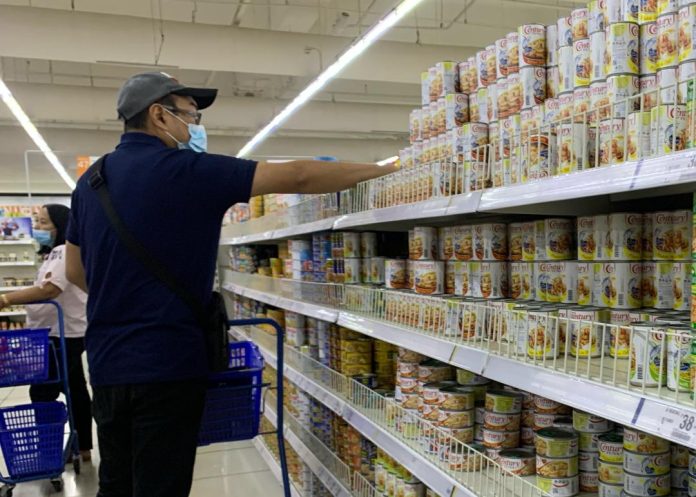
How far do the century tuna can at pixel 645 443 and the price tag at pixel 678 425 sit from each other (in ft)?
1.20

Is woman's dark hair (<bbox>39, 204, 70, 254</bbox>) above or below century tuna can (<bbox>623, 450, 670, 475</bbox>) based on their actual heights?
above

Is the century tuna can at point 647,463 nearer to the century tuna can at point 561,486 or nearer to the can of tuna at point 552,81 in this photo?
the century tuna can at point 561,486

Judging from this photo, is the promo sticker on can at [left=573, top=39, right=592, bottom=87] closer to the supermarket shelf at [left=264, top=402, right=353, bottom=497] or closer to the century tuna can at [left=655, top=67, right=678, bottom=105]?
the century tuna can at [left=655, top=67, right=678, bottom=105]

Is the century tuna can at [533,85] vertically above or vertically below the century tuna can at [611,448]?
above

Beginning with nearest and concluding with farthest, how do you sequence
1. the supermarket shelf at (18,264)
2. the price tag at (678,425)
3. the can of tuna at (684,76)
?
the price tag at (678,425), the can of tuna at (684,76), the supermarket shelf at (18,264)

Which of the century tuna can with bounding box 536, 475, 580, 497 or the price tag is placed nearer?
the price tag

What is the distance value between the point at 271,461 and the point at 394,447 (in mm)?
2088

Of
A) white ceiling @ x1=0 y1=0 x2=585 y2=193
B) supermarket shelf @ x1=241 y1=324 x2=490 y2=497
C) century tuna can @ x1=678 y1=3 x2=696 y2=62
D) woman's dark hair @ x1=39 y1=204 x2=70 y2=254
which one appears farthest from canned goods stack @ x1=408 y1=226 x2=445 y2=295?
white ceiling @ x1=0 y1=0 x2=585 y2=193

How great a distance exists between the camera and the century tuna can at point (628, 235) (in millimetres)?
1385

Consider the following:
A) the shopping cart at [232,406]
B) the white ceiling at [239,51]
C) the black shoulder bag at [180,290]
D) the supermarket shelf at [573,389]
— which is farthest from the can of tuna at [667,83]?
the white ceiling at [239,51]

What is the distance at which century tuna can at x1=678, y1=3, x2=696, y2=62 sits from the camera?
1.18 meters

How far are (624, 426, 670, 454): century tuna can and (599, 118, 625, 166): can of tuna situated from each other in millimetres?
597

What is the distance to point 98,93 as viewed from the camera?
455 inches

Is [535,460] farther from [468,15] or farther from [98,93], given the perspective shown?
[98,93]
